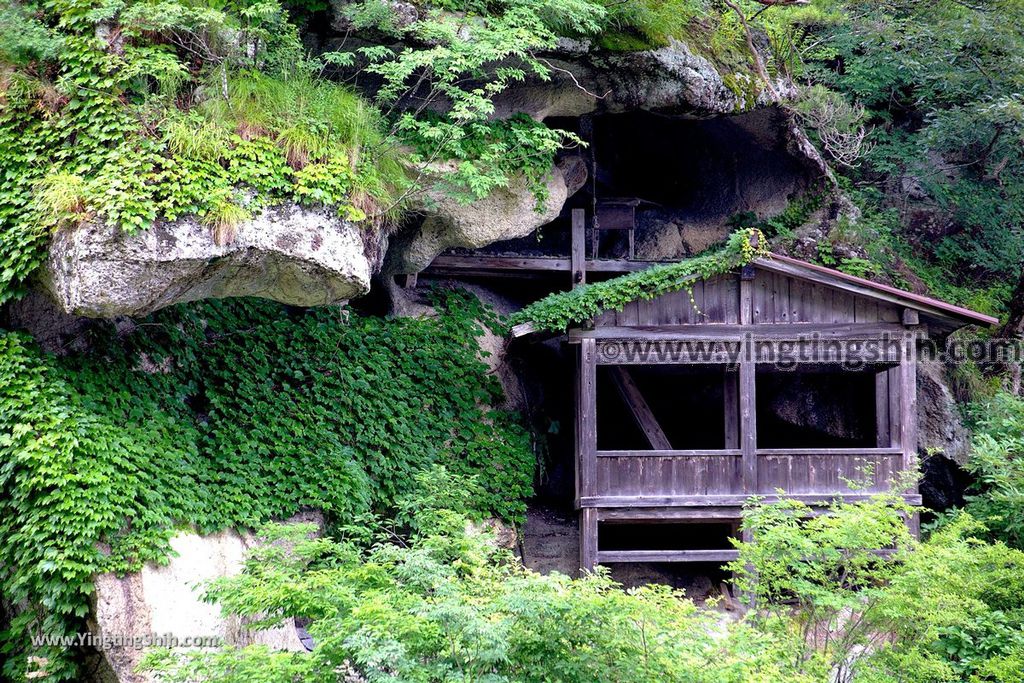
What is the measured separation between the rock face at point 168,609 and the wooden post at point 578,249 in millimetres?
7621

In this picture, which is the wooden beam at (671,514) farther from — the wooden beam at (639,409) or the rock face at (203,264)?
the rock face at (203,264)

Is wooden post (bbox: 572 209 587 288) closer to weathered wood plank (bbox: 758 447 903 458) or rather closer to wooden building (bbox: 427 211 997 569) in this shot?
wooden building (bbox: 427 211 997 569)

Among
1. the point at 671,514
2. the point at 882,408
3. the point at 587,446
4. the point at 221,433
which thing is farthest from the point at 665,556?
the point at 221,433

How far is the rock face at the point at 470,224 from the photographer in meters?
14.1

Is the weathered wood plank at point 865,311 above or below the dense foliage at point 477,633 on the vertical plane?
above

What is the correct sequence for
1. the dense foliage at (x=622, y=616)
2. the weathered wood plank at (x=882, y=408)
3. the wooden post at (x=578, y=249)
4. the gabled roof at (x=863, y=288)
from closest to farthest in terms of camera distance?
the dense foliage at (x=622, y=616) → the gabled roof at (x=863, y=288) → the weathered wood plank at (x=882, y=408) → the wooden post at (x=578, y=249)

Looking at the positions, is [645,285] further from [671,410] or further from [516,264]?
[671,410]

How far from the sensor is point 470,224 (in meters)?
14.2

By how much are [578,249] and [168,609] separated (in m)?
9.06

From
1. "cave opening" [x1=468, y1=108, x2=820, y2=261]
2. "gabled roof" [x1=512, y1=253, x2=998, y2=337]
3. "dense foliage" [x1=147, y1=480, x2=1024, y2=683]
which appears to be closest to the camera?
"dense foliage" [x1=147, y1=480, x2=1024, y2=683]

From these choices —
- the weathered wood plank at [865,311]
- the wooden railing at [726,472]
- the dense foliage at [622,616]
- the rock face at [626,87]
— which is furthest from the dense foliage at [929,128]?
the dense foliage at [622,616]

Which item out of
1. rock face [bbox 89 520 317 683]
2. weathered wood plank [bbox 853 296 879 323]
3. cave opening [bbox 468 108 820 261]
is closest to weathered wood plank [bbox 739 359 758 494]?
weathered wood plank [bbox 853 296 879 323]

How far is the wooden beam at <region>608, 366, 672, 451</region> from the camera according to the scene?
15703mm

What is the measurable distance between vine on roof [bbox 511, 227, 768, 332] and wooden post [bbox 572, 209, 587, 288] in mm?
2583
